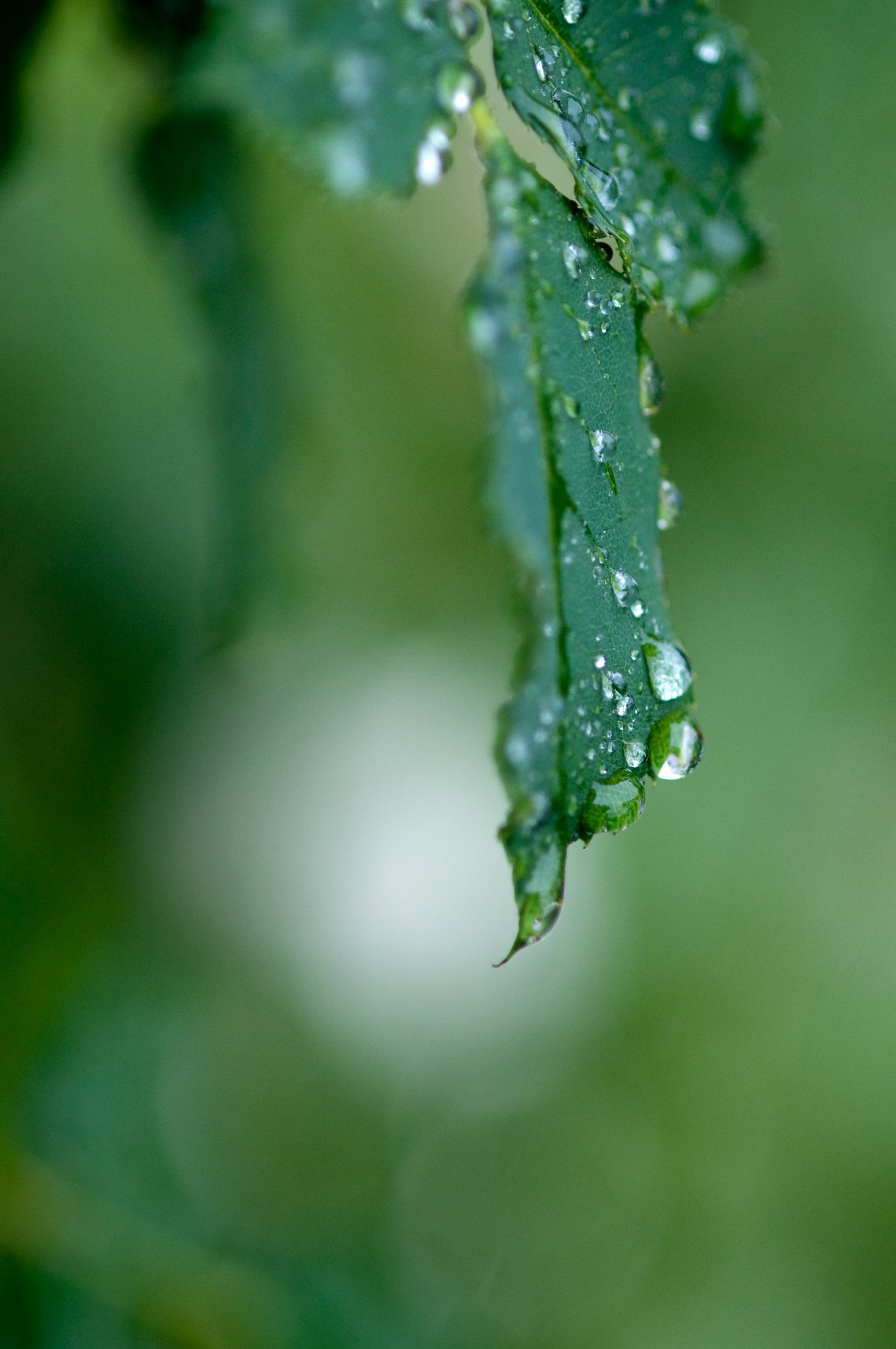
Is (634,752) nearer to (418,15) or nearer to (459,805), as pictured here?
(418,15)

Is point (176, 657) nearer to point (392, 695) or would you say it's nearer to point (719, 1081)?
point (392, 695)

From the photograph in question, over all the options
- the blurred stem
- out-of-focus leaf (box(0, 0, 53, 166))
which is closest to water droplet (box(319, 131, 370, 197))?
out-of-focus leaf (box(0, 0, 53, 166))

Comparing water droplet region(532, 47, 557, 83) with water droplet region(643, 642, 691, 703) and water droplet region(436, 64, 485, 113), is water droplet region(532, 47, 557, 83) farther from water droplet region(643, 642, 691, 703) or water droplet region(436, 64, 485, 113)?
water droplet region(643, 642, 691, 703)

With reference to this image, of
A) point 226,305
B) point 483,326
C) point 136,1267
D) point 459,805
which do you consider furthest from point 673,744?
point 459,805

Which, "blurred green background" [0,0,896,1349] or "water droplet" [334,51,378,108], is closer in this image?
"water droplet" [334,51,378,108]

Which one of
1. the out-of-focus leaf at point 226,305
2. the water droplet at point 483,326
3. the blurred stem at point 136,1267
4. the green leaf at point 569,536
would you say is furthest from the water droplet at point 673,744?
the blurred stem at point 136,1267

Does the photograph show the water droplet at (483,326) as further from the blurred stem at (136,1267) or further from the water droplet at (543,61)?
the blurred stem at (136,1267)
